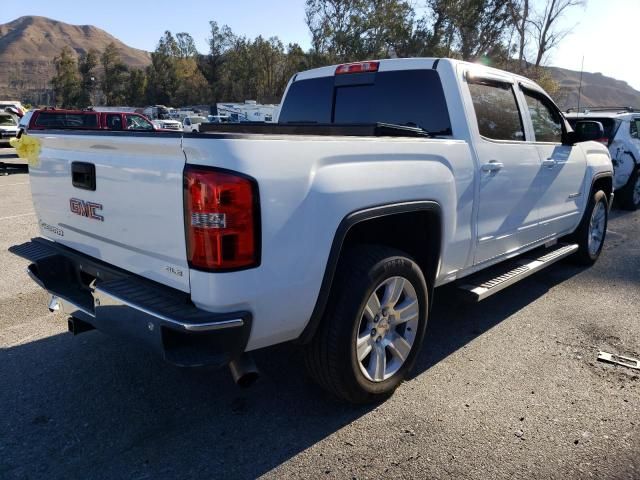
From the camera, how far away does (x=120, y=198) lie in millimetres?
2561

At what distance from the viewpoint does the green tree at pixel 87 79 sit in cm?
8575

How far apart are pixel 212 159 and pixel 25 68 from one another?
664 feet

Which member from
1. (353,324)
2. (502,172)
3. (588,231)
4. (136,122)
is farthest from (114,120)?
(353,324)

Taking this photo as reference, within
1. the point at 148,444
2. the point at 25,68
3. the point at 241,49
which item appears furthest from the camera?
the point at 25,68

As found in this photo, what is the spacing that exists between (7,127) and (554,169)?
21463 mm

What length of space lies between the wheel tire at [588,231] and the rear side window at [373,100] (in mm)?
2955

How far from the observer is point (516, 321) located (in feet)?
14.2

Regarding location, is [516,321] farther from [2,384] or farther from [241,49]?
[241,49]

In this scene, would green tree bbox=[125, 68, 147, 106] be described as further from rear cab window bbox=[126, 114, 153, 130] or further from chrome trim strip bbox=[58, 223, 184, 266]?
chrome trim strip bbox=[58, 223, 184, 266]

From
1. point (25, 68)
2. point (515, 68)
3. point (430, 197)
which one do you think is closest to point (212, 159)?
point (430, 197)

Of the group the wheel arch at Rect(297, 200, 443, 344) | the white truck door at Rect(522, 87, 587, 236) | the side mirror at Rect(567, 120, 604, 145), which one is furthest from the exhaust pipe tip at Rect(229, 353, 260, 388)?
the side mirror at Rect(567, 120, 604, 145)

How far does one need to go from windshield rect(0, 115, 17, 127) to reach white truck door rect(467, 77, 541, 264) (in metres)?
21.6

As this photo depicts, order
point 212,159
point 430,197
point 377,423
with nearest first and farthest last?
point 212,159 → point 377,423 → point 430,197

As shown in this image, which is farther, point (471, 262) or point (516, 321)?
point (516, 321)
